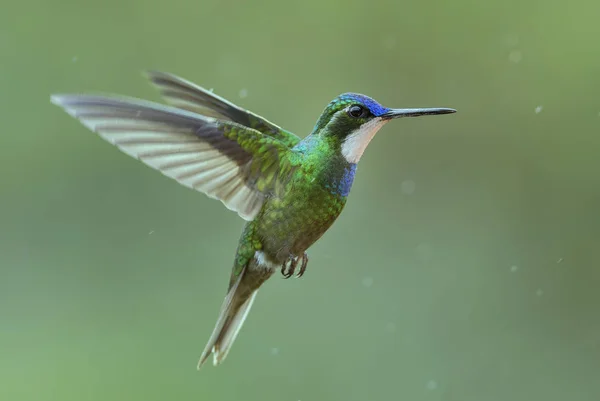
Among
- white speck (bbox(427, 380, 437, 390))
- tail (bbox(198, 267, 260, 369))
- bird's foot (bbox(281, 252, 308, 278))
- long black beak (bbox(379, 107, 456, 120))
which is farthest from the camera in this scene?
white speck (bbox(427, 380, 437, 390))

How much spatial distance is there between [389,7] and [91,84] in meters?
0.74

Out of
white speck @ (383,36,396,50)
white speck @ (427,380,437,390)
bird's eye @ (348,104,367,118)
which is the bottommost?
white speck @ (427,380,437,390)

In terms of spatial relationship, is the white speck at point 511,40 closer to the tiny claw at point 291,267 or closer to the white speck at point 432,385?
the white speck at point 432,385

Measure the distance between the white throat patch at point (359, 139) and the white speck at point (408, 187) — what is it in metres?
1.05

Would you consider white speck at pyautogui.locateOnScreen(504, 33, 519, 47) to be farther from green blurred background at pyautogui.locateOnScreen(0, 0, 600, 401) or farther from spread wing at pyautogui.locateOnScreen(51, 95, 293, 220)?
spread wing at pyautogui.locateOnScreen(51, 95, 293, 220)

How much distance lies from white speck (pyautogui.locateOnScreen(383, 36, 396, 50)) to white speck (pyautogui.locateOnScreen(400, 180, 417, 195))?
1.06 ft

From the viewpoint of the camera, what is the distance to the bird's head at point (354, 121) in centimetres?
70

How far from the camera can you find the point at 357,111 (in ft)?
2.35

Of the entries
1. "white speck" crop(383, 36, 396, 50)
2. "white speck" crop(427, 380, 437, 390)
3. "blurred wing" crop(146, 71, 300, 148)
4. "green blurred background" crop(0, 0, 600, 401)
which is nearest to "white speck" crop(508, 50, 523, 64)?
"green blurred background" crop(0, 0, 600, 401)

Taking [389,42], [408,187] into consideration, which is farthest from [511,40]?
[408,187]

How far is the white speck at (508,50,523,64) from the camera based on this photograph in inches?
69.7

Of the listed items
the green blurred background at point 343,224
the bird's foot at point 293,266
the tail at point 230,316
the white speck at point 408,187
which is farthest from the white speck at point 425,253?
the bird's foot at point 293,266

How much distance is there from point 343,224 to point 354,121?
104 cm

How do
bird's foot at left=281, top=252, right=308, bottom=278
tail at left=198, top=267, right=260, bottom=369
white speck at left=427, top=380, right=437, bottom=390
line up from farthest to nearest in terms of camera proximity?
white speck at left=427, top=380, right=437, bottom=390 < tail at left=198, top=267, right=260, bottom=369 < bird's foot at left=281, top=252, right=308, bottom=278
